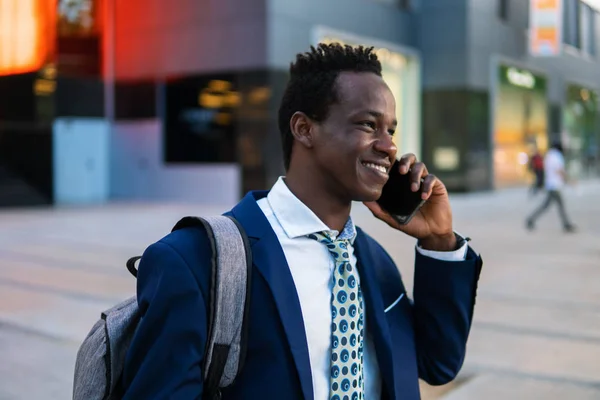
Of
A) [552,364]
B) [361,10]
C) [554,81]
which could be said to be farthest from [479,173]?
[552,364]

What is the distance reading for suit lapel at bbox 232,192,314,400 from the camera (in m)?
1.56

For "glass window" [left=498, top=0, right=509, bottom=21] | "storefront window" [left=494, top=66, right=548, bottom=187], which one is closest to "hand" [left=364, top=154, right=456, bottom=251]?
"storefront window" [left=494, top=66, right=548, bottom=187]

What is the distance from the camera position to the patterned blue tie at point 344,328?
1645 millimetres

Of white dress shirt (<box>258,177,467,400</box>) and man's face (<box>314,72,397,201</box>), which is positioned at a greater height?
man's face (<box>314,72,397,201</box>)

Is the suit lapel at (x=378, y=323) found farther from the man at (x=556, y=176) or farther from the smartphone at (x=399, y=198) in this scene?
the man at (x=556, y=176)

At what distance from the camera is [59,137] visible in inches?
874

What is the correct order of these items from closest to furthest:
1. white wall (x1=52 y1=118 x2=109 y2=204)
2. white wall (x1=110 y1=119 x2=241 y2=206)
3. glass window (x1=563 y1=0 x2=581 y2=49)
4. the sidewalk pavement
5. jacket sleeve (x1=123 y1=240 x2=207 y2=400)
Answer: jacket sleeve (x1=123 y1=240 x2=207 y2=400) < the sidewalk pavement < white wall (x1=110 y1=119 x2=241 y2=206) < white wall (x1=52 y1=118 x2=109 y2=204) < glass window (x1=563 y1=0 x2=581 y2=49)

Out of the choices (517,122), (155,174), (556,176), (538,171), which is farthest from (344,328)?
(517,122)

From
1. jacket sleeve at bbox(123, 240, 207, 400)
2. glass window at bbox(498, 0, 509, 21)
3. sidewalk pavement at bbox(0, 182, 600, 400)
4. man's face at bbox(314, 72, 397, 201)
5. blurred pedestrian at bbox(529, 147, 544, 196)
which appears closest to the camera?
jacket sleeve at bbox(123, 240, 207, 400)

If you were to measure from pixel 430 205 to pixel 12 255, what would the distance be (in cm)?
944

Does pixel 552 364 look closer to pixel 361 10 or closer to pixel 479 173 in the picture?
pixel 361 10

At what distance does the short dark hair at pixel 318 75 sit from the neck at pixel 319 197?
93 mm

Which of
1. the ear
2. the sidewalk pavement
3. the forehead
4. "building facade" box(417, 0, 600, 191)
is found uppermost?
"building facade" box(417, 0, 600, 191)

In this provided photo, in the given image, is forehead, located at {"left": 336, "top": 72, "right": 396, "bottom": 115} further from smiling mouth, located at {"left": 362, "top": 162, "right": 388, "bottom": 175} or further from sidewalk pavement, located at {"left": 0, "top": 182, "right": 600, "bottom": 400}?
sidewalk pavement, located at {"left": 0, "top": 182, "right": 600, "bottom": 400}
